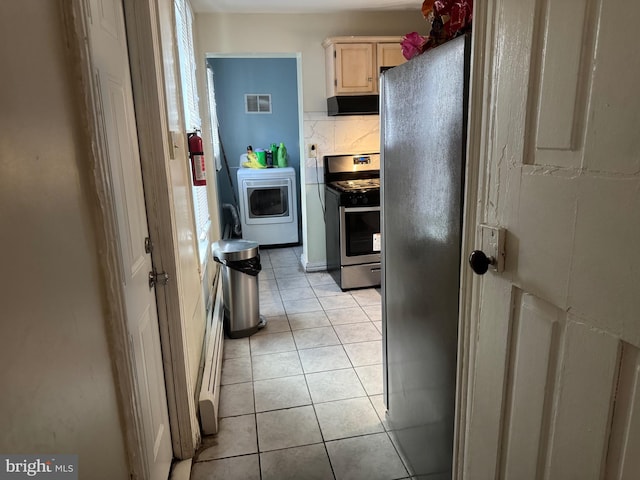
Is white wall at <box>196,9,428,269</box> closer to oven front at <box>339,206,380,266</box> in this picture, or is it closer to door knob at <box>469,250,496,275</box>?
oven front at <box>339,206,380,266</box>

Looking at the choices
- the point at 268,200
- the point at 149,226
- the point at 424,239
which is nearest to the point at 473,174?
the point at 424,239

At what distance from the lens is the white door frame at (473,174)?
3.21 feet

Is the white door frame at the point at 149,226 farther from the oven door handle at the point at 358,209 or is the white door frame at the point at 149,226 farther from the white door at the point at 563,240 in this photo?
the oven door handle at the point at 358,209

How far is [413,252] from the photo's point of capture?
5.14 feet

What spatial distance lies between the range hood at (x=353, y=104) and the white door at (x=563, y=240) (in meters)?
2.94

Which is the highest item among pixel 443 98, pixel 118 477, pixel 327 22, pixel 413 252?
pixel 327 22

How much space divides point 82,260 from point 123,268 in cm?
33

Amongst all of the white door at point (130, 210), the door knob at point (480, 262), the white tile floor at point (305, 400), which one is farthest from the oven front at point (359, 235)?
the door knob at point (480, 262)

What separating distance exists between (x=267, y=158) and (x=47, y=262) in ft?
15.8

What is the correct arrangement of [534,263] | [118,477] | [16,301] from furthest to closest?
[118,477] < [534,263] < [16,301]

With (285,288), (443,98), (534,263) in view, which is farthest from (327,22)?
(534,263)

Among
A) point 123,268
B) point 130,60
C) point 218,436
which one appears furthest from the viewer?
point 218,436

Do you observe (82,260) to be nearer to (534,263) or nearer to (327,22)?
(534,263)

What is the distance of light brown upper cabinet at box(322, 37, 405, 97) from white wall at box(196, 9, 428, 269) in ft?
0.56
